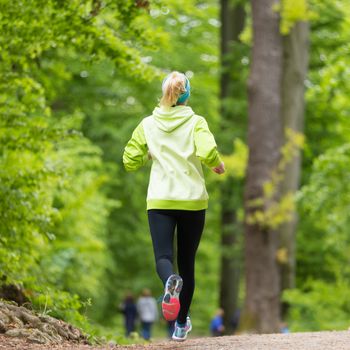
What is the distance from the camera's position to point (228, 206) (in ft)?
78.9

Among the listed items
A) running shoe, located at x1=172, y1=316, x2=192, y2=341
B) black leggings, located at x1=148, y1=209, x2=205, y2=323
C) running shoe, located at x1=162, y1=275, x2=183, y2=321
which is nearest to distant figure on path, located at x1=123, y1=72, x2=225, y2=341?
black leggings, located at x1=148, y1=209, x2=205, y2=323

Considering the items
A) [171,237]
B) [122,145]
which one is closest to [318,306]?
[122,145]

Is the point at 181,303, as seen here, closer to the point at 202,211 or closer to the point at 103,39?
the point at 202,211

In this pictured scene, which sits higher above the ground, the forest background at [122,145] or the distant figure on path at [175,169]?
the distant figure on path at [175,169]

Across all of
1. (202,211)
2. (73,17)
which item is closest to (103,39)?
(73,17)

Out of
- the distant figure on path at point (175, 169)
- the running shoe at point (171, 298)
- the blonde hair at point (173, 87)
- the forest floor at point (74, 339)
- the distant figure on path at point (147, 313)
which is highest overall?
the blonde hair at point (173, 87)

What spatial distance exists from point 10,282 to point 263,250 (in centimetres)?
802

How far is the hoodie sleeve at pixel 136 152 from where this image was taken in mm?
6891

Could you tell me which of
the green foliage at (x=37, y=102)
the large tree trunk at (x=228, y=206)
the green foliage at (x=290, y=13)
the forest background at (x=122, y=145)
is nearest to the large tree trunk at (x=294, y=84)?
the forest background at (x=122, y=145)

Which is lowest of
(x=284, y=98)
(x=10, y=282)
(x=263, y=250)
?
(x=263, y=250)

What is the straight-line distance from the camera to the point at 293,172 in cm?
1833

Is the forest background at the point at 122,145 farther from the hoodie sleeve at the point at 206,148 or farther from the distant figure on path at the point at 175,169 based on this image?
the hoodie sleeve at the point at 206,148

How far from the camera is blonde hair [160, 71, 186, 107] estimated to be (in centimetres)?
678

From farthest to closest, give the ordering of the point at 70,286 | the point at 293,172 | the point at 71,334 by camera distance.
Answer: the point at 70,286 < the point at 293,172 < the point at 71,334
